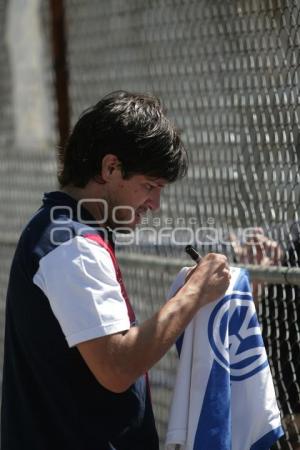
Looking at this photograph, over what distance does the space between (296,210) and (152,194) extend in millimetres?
908

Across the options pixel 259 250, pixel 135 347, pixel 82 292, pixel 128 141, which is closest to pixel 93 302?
pixel 82 292

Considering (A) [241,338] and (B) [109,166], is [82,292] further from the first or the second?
(A) [241,338]

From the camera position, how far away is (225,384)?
244 cm

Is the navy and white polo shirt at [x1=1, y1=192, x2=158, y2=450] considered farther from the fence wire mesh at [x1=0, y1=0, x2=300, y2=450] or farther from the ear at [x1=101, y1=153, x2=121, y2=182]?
the fence wire mesh at [x1=0, y1=0, x2=300, y2=450]

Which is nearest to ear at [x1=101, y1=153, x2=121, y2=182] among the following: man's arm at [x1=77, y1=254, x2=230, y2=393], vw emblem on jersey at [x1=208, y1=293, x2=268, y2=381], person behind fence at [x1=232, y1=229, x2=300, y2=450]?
man's arm at [x1=77, y1=254, x2=230, y2=393]

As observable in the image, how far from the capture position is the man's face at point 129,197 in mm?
2354

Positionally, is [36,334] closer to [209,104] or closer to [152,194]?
[152,194]

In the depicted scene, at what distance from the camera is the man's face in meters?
2.35

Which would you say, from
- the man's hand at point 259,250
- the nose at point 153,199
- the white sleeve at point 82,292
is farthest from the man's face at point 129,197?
the man's hand at point 259,250

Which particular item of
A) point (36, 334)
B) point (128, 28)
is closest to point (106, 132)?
point (36, 334)

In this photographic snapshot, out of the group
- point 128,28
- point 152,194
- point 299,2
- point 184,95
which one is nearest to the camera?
point 152,194

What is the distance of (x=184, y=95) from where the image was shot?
3.77 m

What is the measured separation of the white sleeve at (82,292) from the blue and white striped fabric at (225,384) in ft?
1.27

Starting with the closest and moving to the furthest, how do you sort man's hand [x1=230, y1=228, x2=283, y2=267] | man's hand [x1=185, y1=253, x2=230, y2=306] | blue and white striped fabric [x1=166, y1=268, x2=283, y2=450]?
1. man's hand [x1=185, y1=253, x2=230, y2=306]
2. blue and white striped fabric [x1=166, y1=268, x2=283, y2=450]
3. man's hand [x1=230, y1=228, x2=283, y2=267]
